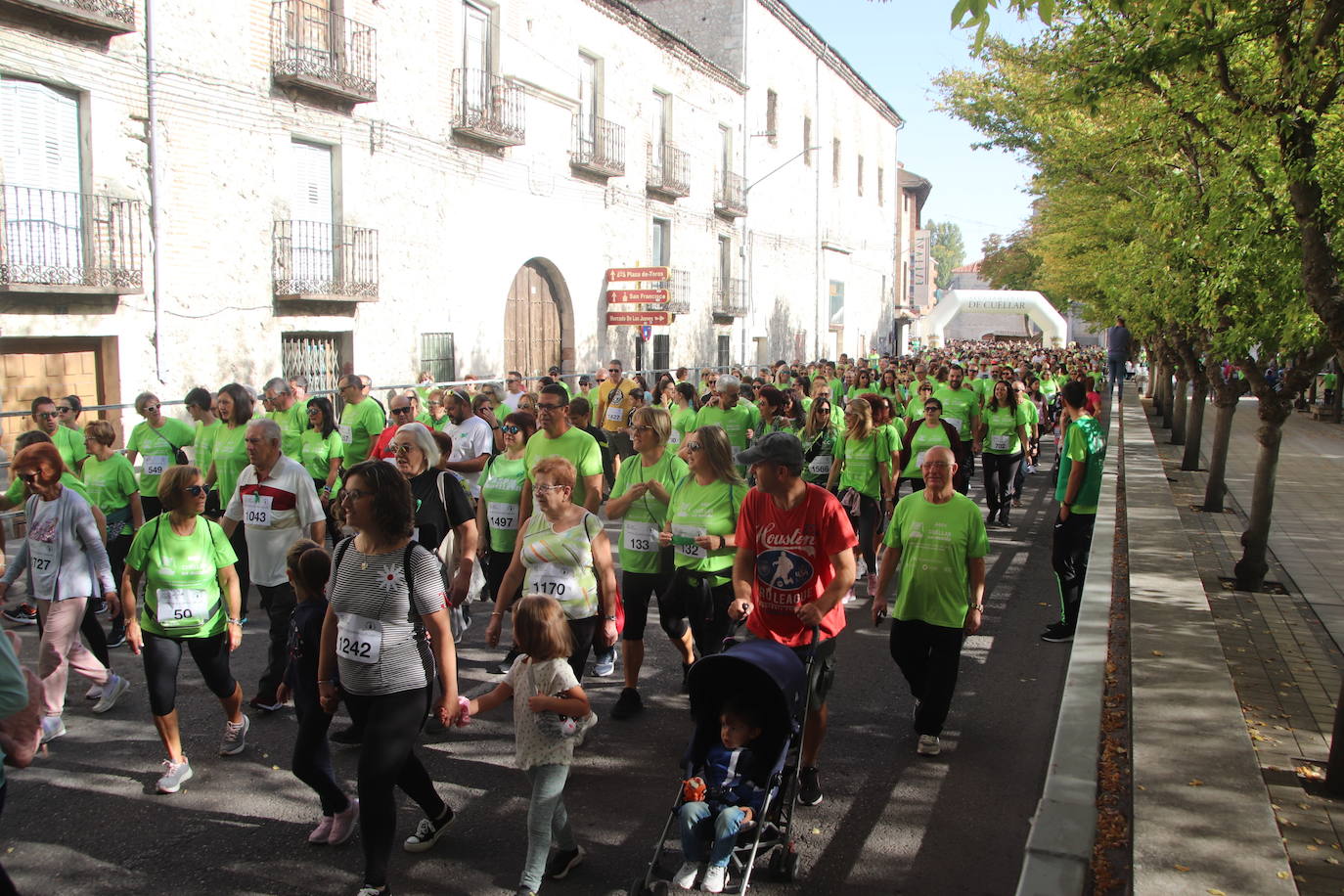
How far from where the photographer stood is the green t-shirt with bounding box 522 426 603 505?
676 centimetres

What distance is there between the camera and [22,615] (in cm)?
807

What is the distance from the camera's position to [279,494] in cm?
621

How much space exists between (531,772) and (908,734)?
2.59 meters

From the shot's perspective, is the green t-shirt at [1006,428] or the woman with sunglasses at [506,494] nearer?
the woman with sunglasses at [506,494]

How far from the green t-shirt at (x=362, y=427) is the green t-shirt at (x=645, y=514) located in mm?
3961

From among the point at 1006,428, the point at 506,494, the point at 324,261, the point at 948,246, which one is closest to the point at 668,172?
the point at 324,261

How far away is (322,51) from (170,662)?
1346cm

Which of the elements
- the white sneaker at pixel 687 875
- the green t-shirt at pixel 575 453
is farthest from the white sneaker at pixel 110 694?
the white sneaker at pixel 687 875

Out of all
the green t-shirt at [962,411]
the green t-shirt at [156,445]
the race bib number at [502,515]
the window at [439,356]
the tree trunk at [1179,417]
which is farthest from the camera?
the tree trunk at [1179,417]

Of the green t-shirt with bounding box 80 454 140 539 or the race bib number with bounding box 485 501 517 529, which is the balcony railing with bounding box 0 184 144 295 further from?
the race bib number with bounding box 485 501 517 529

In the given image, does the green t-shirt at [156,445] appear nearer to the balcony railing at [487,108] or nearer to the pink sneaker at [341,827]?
the pink sneaker at [341,827]

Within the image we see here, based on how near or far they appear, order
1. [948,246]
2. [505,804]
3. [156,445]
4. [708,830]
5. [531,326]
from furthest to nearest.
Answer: [948,246] → [531,326] → [156,445] → [505,804] → [708,830]

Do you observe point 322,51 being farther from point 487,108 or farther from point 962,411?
point 962,411

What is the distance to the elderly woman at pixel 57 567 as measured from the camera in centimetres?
574
